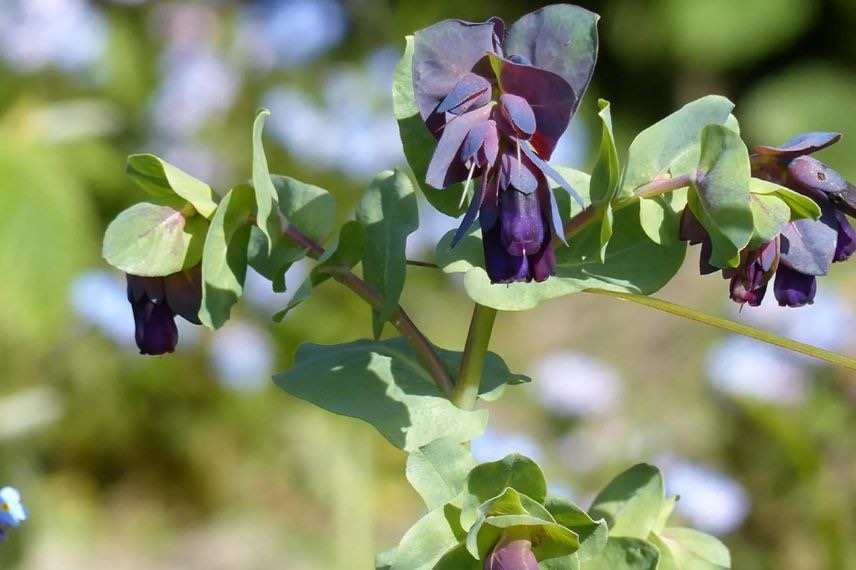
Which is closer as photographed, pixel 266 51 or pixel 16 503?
pixel 16 503

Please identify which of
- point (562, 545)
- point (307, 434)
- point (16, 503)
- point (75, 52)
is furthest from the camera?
point (75, 52)

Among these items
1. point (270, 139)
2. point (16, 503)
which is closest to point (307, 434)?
point (270, 139)

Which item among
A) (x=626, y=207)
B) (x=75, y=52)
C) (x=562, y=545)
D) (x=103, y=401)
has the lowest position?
(x=103, y=401)

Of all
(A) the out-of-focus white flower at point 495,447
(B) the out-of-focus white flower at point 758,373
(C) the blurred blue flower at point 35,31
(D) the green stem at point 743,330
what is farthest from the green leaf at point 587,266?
(C) the blurred blue flower at point 35,31

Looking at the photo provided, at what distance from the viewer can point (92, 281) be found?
2641 millimetres

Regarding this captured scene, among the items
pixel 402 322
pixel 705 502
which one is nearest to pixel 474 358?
pixel 402 322

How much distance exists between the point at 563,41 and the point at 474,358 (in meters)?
0.21

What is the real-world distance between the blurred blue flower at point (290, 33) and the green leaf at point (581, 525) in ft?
10.1

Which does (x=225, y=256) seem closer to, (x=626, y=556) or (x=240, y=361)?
(x=626, y=556)

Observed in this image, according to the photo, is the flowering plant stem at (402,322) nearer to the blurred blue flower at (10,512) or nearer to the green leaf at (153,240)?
the green leaf at (153,240)

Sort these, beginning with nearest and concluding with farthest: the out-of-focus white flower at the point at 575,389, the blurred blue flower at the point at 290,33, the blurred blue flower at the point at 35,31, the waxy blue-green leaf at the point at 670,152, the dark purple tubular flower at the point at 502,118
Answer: the dark purple tubular flower at the point at 502,118, the waxy blue-green leaf at the point at 670,152, the out-of-focus white flower at the point at 575,389, the blurred blue flower at the point at 35,31, the blurred blue flower at the point at 290,33

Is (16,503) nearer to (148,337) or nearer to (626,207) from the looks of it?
(148,337)

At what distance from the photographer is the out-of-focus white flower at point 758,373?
7.75 feet

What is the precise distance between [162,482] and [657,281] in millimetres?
2198
